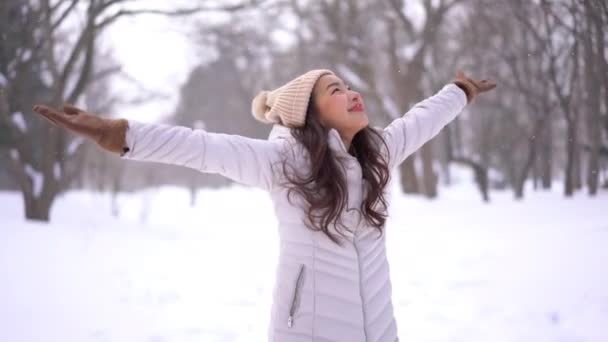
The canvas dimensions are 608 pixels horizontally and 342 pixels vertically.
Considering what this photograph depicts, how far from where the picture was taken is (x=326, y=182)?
1883mm

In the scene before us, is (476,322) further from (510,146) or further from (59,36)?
(510,146)

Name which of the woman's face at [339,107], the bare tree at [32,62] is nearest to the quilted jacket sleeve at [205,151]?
the woman's face at [339,107]

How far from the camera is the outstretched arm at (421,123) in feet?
7.42

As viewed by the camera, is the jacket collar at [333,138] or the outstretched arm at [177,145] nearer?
the outstretched arm at [177,145]

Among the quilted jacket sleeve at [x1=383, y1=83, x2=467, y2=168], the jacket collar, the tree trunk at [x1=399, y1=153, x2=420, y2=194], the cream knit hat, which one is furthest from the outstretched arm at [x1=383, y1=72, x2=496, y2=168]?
the tree trunk at [x1=399, y1=153, x2=420, y2=194]

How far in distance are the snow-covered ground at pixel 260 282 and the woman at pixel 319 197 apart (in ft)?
6.28

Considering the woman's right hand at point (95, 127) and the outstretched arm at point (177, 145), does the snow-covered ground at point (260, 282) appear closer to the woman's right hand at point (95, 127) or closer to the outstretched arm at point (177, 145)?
the outstretched arm at point (177, 145)

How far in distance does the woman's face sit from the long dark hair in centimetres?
4

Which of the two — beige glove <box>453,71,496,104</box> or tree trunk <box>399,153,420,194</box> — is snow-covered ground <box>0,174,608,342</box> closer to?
beige glove <box>453,71,496,104</box>

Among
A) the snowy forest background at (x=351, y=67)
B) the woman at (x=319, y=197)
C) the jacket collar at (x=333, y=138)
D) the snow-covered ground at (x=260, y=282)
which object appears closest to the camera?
the woman at (x=319, y=197)

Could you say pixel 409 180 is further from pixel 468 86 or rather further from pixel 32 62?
pixel 468 86

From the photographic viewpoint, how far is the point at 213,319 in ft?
14.0

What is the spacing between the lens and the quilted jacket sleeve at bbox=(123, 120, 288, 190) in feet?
5.34

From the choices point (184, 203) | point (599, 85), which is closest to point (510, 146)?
point (184, 203)
